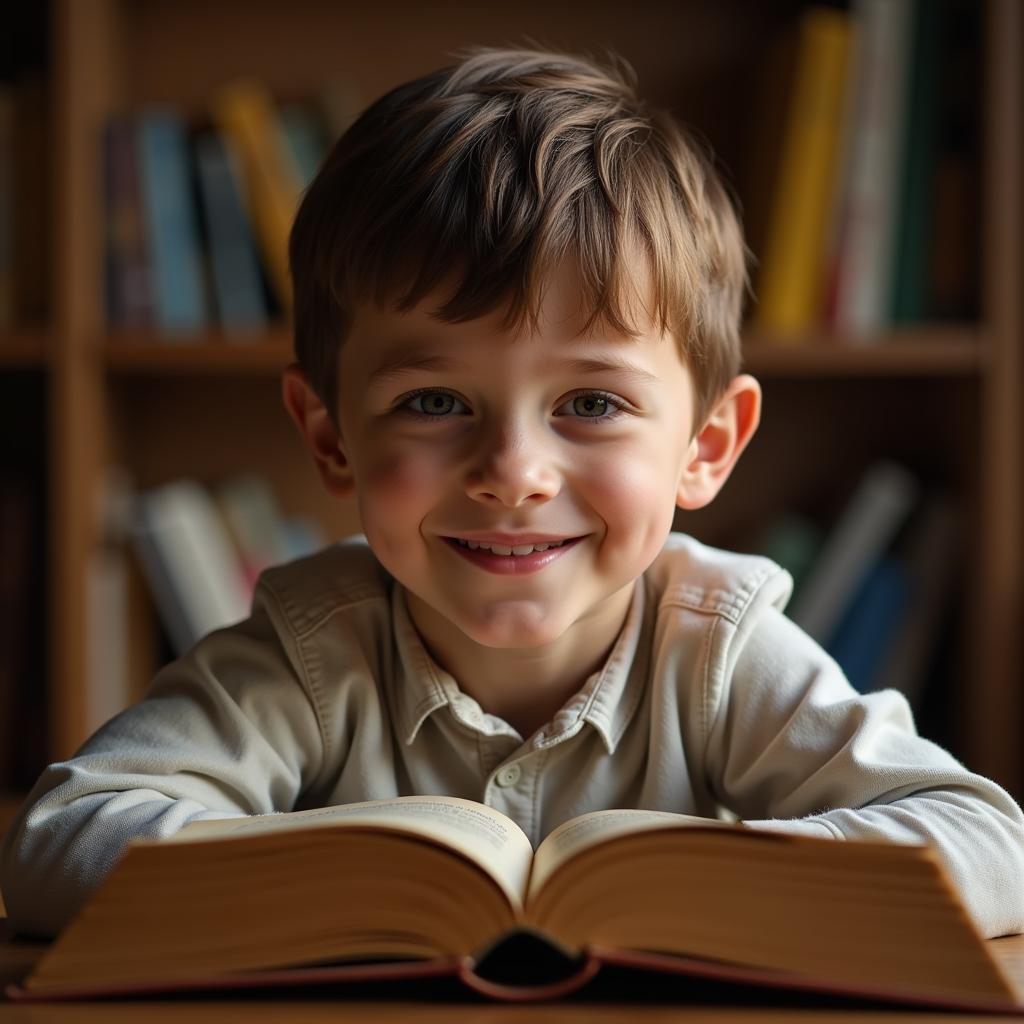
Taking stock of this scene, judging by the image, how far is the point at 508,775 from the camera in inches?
36.8

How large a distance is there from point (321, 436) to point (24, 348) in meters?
0.91

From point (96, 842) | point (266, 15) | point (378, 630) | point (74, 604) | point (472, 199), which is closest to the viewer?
point (96, 842)

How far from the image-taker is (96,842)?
76 centimetres

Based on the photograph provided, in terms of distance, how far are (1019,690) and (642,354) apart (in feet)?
3.78

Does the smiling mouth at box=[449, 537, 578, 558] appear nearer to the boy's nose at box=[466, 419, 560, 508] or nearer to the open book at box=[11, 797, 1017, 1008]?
the boy's nose at box=[466, 419, 560, 508]

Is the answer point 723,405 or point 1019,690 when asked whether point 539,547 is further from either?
point 1019,690

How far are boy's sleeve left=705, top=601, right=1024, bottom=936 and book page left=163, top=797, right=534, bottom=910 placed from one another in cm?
13

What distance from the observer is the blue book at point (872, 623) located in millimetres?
1905

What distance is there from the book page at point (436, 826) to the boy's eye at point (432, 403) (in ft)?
0.88

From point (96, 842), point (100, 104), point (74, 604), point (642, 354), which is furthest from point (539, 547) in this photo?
point (100, 104)

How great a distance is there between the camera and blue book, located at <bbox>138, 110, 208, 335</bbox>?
6.06 feet

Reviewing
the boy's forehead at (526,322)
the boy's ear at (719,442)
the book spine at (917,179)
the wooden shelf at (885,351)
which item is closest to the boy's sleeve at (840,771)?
the boy's ear at (719,442)

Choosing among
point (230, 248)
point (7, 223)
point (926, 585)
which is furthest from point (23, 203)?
point (926, 585)

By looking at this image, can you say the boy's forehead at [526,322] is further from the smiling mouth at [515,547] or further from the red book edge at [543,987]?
the red book edge at [543,987]
